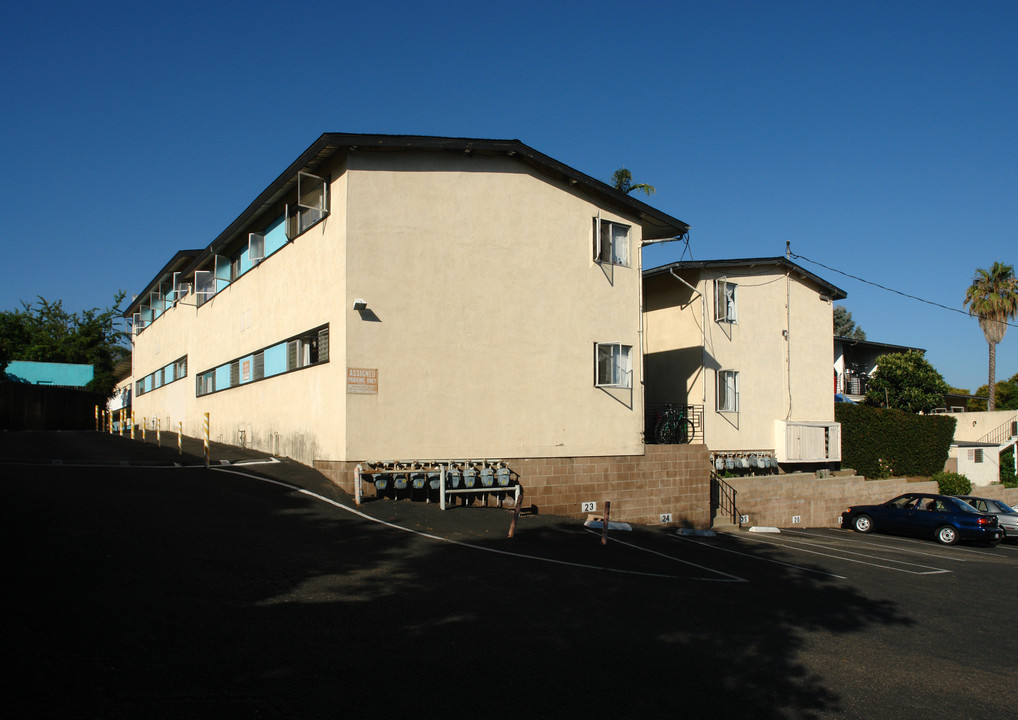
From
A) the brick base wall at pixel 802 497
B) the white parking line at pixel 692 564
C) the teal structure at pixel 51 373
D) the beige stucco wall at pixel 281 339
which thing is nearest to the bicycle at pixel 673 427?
the brick base wall at pixel 802 497

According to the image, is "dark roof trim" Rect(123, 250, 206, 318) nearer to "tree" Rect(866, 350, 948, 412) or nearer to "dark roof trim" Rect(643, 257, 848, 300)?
"dark roof trim" Rect(643, 257, 848, 300)

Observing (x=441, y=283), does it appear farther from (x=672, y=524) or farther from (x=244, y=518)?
(x=672, y=524)

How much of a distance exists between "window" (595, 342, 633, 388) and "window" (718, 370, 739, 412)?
6709 millimetres

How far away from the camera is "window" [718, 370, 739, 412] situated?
83.6 feet

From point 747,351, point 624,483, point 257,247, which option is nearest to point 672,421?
point 747,351

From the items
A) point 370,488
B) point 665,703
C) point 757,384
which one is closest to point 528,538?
point 370,488

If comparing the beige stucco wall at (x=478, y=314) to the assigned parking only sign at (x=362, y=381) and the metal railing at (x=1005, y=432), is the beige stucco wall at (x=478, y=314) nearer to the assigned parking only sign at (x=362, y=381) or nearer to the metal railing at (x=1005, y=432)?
the assigned parking only sign at (x=362, y=381)

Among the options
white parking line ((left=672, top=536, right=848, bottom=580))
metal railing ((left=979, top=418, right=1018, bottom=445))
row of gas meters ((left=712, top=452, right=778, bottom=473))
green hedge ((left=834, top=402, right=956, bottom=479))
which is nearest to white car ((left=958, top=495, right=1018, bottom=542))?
row of gas meters ((left=712, top=452, right=778, bottom=473))

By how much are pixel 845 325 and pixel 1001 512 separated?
164 feet

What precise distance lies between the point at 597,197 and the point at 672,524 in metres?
8.82

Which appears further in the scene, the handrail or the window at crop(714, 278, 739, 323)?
the window at crop(714, 278, 739, 323)

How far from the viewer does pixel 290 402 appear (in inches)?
757

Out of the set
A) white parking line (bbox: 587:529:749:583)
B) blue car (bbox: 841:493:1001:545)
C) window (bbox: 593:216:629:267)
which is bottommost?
blue car (bbox: 841:493:1001:545)

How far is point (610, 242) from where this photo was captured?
20219 millimetres
